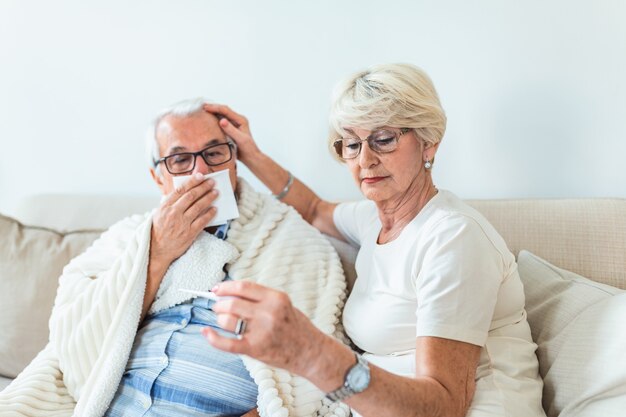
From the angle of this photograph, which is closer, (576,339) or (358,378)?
(358,378)

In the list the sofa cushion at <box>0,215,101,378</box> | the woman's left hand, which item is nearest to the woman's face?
the woman's left hand

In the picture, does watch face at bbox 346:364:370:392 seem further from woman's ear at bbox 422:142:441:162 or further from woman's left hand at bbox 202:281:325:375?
woman's ear at bbox 422:142:441:162

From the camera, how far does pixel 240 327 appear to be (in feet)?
2.90

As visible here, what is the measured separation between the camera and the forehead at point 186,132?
152 cm

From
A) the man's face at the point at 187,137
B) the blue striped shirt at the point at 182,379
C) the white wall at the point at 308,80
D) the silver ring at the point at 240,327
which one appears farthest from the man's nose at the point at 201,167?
the silver ring at the point at 240,327

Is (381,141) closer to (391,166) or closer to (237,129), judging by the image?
(391,166)

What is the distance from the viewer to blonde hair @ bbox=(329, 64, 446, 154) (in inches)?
50.3

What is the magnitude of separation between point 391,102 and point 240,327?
1.99ft

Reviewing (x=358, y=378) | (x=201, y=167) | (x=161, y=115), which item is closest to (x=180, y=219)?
(x=201, y=167)

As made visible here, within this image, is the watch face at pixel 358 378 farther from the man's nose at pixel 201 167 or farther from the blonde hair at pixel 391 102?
the man's nose at pixel 201 167

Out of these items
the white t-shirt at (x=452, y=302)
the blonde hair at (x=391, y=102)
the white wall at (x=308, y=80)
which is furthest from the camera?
the white wall at (x=308, y=80)

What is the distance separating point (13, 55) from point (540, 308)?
6.54 ft

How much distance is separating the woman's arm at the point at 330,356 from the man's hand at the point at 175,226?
1.85 feet

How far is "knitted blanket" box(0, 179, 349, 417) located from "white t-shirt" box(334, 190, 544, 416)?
0.50 feet
